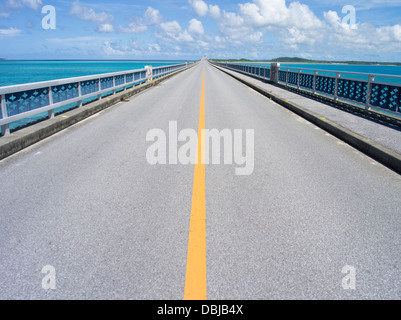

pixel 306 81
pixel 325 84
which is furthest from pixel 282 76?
pixel 325 84

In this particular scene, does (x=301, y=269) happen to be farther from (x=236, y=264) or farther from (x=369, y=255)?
(x=369, y=255)

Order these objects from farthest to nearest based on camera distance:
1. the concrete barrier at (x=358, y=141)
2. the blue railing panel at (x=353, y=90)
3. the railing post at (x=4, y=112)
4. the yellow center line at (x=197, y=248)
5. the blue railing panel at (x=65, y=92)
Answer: the blue railing panel at (x=353, y=90), the blue railing panel at (x=65, y=92), the railing post at (x=4, y=112), the concrete barrier at (x=358, y=141), the yellow center line at (x=197, y=248)

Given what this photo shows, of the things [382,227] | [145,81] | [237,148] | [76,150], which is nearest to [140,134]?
[76,150]

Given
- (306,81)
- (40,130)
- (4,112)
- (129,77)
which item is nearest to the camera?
(4,112)

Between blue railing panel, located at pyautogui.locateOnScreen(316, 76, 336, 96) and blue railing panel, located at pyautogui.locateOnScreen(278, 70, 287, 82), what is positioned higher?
blue railing panel, located at pyautogui.locateOnScreen(278, 70, 287, 82)

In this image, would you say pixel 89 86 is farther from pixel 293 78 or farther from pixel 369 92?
pixel 293 78

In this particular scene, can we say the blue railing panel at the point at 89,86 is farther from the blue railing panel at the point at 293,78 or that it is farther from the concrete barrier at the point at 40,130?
the blue railing panel at the point at 293,78

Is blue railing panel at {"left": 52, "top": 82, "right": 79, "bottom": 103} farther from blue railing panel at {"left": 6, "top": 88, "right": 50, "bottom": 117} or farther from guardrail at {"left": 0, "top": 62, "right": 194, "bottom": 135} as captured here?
blue railing panel at {"left": 6, "top": 88, "right": 50, "bottom": 117}

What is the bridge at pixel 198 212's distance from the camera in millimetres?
2932

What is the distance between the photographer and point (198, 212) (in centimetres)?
433

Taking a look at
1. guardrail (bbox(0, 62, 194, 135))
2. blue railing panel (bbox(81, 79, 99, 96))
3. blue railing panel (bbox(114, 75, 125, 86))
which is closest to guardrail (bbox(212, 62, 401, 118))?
guardrail (bbox(0, 62, 194, 135))

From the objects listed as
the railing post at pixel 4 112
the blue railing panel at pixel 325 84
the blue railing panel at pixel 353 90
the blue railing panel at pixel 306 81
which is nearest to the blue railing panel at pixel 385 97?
the blue railing panel at pixel 353 90

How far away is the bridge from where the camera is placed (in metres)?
2.93
